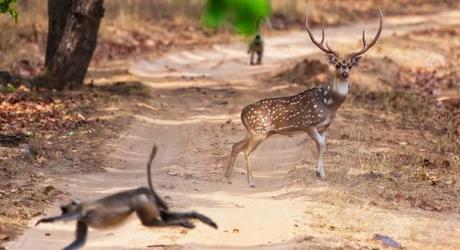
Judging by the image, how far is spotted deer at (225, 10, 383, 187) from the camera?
11.0 metres

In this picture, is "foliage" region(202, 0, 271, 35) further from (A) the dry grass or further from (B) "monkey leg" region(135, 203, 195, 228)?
(A) the dry grass

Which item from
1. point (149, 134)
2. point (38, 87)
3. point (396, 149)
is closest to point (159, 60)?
point (38, 87)

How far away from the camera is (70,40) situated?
1677cm

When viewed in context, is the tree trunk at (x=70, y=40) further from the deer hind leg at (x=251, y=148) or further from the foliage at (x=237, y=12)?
the foliage at (x=237, y=12)

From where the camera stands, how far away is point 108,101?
16031 millimetres

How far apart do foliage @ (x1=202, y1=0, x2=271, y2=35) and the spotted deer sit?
7.32 metres

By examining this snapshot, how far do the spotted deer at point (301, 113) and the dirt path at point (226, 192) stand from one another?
0.45 m

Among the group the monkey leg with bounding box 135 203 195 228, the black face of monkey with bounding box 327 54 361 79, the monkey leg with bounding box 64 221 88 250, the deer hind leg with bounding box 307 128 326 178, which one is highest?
the black face of monkey with bounding box 327 54 361 79

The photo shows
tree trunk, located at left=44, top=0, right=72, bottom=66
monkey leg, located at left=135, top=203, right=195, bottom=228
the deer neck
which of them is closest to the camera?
monkey leg, located at left=135, top=203, right=195, bottom=228

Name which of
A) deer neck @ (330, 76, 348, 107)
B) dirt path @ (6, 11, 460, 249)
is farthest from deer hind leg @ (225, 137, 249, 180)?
deer neck @ (330, 76, 348, 107)

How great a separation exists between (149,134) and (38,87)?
3.73 m

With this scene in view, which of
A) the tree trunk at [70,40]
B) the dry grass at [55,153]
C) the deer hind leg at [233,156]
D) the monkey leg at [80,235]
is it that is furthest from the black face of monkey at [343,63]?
the tree trunk at [70,40]

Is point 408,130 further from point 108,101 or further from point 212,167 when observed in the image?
point 108,101

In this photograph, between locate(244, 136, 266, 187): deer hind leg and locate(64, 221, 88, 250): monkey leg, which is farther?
locate(244, 136, 266, 187): deer hind leg
